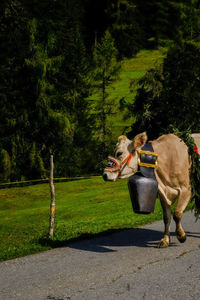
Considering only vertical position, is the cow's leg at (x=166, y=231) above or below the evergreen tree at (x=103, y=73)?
above

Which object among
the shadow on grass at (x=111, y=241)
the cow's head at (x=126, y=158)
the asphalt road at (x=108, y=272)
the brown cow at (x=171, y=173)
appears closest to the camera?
the asphalt road at (x=108, y=272)

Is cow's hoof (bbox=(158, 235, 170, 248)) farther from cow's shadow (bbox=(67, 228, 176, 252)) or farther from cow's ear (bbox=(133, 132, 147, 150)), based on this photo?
cow's ear (bbox=(133, 132, 147, 150))

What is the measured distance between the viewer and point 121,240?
30.7 feet

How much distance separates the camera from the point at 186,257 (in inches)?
310

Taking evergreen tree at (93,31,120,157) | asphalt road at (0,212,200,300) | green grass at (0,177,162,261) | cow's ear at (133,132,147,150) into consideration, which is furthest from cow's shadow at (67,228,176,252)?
evergreen tree at (93,31,120,157)

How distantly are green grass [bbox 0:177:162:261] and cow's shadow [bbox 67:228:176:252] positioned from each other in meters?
0.51

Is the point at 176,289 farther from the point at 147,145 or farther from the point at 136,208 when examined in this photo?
the point at 147,145

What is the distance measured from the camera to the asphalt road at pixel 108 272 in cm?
615

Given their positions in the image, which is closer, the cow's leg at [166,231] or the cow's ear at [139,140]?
the cow's ear at [139,140]

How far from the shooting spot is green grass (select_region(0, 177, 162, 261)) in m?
10.0

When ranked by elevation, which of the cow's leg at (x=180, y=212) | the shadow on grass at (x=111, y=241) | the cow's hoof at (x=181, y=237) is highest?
the cow's leg at (x=180, y=212)

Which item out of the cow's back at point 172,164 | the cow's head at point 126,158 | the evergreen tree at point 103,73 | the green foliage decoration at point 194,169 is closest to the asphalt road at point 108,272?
the green foliage decoration at point 194,169

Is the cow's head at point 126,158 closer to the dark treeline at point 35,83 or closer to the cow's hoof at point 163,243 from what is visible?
the cow's hoof at point 163,243

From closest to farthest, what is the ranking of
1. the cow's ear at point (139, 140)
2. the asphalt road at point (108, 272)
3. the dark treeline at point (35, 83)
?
the asphalt road at point (108, 272) → the cow's ear at point (139, 140) → the dark treeline at point (35, 83)
